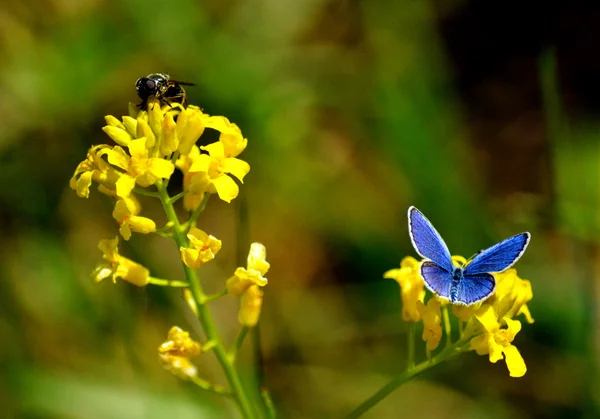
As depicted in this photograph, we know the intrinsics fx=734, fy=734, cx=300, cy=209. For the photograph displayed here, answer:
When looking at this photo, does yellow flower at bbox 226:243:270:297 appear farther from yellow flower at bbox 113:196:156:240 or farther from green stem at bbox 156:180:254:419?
yellow flower at bbox 113:196:156:240

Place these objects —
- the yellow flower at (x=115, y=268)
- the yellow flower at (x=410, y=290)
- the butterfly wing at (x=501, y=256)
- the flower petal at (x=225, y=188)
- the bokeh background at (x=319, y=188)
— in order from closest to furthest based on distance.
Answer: the butterfly wing at (x=501, y=256) → the flower petal at (x=225, y=188) → the yellow flower at (x=115, y=268) → the yellow flower at (x=410, y=290) → the bokeh background at (x=319, y=188)

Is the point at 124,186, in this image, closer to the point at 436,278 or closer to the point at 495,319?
the point at 436,278

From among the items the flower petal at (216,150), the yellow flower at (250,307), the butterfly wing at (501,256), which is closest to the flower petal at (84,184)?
the flower petal at (216,150)

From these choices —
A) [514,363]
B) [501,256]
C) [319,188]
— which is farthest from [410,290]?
→ [319,188]

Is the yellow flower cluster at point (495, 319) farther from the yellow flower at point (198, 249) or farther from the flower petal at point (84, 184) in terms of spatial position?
the flower petal at point (84, 184)

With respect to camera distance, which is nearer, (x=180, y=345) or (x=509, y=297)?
(x=509, y=297)

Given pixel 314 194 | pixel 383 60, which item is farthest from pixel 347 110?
pixel 314 194
